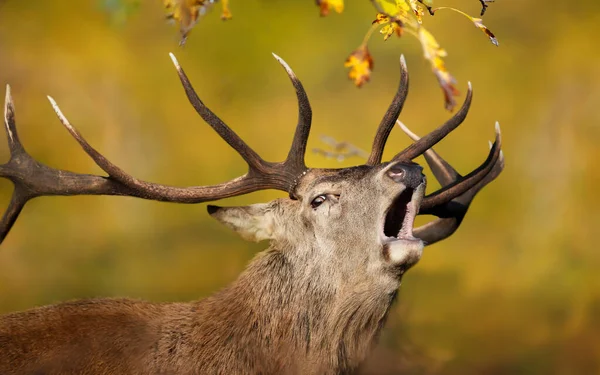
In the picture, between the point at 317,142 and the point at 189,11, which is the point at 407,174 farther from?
the point at 317,142

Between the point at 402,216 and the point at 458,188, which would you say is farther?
the point at 458,188

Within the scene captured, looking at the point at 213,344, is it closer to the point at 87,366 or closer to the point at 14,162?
the point at 87,366

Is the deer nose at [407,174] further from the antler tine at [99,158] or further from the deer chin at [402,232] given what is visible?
the antler tine at [99,158]

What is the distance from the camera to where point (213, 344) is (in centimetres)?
430

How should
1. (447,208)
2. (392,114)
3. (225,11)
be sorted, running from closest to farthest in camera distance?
1. (225,11)
2. (392,114)
3. (447,208)

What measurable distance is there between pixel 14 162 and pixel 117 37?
589 cm

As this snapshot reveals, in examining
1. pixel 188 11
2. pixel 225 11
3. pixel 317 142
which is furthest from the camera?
pixel 317 142

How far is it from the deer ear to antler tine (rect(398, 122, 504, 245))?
3.78 ft

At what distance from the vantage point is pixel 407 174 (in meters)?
4.25

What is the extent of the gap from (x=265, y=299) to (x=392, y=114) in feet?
4.22

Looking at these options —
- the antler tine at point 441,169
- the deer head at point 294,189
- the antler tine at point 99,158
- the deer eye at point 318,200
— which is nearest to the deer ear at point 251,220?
the deer head at point 294,189

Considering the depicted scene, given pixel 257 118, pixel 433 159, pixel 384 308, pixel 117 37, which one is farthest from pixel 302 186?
pixel 117 37

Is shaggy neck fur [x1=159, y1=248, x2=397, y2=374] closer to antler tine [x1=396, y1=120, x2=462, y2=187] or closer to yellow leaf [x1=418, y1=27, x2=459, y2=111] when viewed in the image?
yellow leaf [x1=418, y1=27, x2=459, y2=111]

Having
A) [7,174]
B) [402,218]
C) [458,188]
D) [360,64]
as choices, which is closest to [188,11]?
[360,64]
